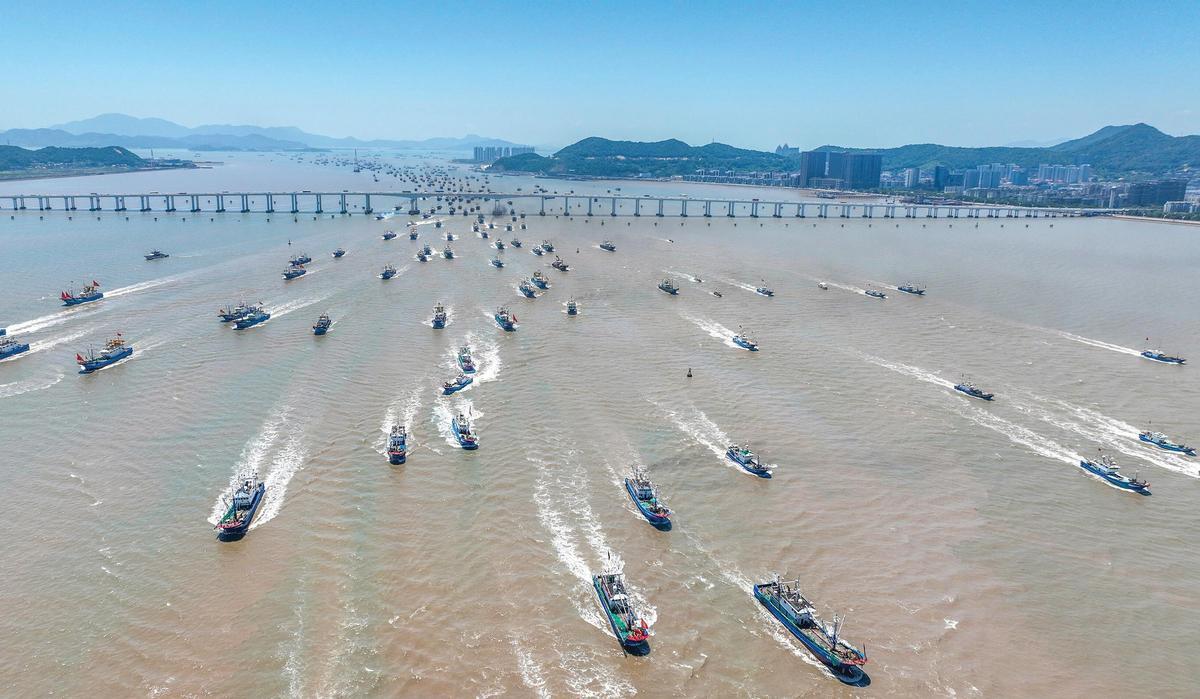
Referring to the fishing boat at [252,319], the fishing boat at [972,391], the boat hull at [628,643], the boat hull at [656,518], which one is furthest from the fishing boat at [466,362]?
the fishing boat at [972,391]

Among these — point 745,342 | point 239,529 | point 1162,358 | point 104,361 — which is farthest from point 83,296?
point 1162,358

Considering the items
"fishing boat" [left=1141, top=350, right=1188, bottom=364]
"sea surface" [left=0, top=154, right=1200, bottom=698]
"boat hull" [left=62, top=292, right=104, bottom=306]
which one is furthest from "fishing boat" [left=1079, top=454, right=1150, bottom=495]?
"boat hull" [left=62, top=292, right=104, bottom=306]

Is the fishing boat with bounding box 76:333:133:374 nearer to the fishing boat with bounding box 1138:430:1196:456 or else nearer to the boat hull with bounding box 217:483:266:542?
the boat hull with bounding box 217:483:266:542

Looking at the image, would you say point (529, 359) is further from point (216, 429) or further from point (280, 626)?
point (280, 626)

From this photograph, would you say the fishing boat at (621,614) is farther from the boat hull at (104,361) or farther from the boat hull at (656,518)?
the boat hull at (104,361)

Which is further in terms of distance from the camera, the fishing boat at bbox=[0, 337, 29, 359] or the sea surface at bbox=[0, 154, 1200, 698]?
the fishing boat at bbox=[0, 337, 29, 359]

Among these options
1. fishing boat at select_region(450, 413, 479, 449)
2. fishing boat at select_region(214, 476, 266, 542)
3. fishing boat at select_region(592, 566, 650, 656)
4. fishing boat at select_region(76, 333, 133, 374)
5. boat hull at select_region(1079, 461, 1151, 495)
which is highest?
fishing boat at select_region(76, 333, 133, 374)

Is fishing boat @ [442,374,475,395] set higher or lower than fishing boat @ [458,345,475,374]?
lower

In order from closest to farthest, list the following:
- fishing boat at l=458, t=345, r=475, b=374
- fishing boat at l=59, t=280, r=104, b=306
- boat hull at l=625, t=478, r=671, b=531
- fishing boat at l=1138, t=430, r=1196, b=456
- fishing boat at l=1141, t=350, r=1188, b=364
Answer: boat hull at l=625, t=478, r=671, b=531, fishing boat at l=1138, t=430, r=1196, b=456, fishing boat at l=458, t=345, r=475, b=374, fishing boat at l=1141, t=350, r=1188, b=364, fishing boat at l=59, t=280, r=104, b=306

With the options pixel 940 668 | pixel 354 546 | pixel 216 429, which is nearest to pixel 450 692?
pixel 354 546
